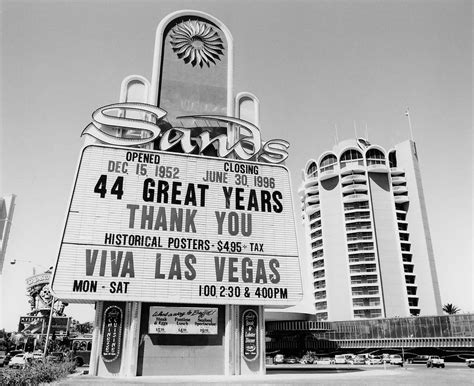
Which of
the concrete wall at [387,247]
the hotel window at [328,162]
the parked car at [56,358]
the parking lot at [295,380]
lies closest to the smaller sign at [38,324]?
the parked car at [56,358]

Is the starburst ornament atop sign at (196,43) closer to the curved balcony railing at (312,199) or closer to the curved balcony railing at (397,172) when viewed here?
the curved balcony railing at (312,199)

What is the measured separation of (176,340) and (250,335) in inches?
220

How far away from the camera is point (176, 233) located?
96.6ft

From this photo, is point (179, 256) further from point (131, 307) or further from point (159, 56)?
point (159, 56)

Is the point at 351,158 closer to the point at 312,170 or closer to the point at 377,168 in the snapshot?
the point at 377,168

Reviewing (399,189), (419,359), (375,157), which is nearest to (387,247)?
(399,189)

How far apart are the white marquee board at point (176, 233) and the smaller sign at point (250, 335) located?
9.04 ft

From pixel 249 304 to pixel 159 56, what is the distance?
23414mm

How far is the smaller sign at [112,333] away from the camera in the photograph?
2825cm

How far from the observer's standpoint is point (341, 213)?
109 m

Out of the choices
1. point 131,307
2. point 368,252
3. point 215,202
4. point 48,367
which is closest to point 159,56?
point 215,202

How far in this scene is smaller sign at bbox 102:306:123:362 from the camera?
28250 mm

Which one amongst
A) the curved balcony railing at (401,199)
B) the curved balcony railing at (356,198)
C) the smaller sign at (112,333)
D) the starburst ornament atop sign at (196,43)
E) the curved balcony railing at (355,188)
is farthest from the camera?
the curved balcony railing at (355,188)

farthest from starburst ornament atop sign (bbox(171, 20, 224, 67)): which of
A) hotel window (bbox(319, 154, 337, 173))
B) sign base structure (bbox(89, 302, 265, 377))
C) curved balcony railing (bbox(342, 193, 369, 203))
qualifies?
hotel window (bbox(319, 154, 337, 173))
